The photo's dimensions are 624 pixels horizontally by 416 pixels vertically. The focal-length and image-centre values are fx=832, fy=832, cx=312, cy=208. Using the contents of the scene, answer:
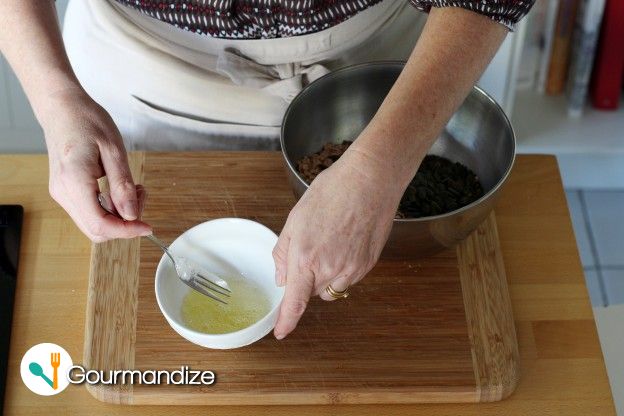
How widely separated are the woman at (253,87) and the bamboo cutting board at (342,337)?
0.23 ft

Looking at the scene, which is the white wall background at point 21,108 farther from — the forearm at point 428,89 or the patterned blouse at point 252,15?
the forearm at point 428,89

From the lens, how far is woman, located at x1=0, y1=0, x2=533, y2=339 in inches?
34.4

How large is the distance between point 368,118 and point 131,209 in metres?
0.41

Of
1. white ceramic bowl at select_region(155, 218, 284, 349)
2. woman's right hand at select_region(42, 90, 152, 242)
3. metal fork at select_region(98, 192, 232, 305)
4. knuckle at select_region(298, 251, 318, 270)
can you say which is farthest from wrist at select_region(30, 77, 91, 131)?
knuckle at select_region(298, 251, 318, 270)

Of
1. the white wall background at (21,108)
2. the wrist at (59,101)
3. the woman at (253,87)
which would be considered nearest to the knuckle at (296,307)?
the woman at (253,87)

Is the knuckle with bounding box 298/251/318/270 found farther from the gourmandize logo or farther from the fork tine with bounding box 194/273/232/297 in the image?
the gourmandize logo

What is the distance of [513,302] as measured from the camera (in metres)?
1.05

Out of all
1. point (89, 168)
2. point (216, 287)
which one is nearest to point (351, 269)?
point (216, 287)

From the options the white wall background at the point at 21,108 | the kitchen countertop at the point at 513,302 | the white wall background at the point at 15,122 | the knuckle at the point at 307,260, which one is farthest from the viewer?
the white wall background at the point at 15,122

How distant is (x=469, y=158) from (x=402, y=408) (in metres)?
0.39

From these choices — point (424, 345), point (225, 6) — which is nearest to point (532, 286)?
point (424, 345)

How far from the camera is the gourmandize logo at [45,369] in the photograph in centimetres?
96

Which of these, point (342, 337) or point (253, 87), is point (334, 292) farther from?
point (253, 87)

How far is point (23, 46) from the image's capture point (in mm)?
1011
